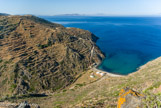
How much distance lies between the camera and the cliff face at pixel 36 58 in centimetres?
4769

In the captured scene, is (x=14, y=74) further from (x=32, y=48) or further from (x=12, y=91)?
(x=32, y=48)

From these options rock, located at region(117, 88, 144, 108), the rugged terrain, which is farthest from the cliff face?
rock, located at region(117, 88, 144, 108)

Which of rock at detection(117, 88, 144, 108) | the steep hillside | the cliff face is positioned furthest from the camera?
the cliff face

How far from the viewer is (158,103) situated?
9555mm

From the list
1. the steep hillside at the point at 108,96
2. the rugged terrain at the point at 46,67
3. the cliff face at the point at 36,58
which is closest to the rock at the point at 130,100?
the steep hillside at the point at 108,96

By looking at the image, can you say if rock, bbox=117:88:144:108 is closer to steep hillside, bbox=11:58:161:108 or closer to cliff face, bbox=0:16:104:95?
steep hillside, bbox=11:58:161:108

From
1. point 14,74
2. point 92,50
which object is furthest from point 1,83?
point 92,50

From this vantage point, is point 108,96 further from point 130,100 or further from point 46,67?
point 46,67

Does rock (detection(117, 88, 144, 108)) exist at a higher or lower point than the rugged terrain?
higher

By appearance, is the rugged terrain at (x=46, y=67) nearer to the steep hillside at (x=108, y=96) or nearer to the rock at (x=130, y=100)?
the steep hillside at (x=108, y=96)

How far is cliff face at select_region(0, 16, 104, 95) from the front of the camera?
1877 inches

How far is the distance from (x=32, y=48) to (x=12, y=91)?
27785mm

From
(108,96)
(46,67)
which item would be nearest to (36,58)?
(46,67)

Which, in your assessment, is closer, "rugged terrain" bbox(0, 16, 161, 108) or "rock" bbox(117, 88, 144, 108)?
"rock" bbox(117, 88, 144, 108)
